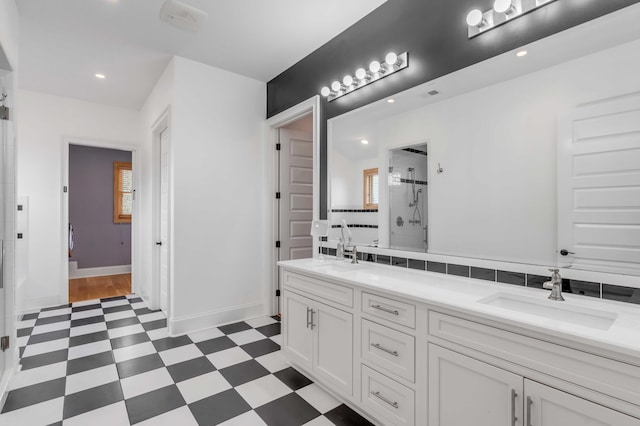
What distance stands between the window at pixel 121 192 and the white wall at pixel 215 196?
12.1ft

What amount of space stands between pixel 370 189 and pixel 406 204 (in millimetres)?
339

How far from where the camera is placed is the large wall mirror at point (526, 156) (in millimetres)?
1296

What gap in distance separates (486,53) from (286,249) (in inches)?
104

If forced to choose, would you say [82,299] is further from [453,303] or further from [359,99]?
[453,303]

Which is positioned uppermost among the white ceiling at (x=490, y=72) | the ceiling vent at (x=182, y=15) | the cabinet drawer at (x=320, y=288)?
the ceiling vent at (x=182, y=15)

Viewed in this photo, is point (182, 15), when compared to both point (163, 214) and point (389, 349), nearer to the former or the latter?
point (163, 214)

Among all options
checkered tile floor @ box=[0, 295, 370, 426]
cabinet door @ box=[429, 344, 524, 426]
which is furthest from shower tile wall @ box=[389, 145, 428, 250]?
checkered tile floor @ box=[0, 295, 370, 426]

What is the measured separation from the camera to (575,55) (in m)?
1.40

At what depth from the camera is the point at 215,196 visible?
10.5 feet

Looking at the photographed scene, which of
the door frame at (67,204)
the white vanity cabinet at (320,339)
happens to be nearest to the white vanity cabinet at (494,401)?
the white vanity cabinet at (320,339)

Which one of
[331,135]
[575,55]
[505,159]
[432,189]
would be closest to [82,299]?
[331,135]

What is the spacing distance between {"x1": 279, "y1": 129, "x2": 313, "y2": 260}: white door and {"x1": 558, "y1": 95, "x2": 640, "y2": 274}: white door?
8.64 ft

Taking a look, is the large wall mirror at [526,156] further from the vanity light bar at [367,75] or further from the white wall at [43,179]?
the white wall at [43,179]

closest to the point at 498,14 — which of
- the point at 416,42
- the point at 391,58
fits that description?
the point at 416,42
